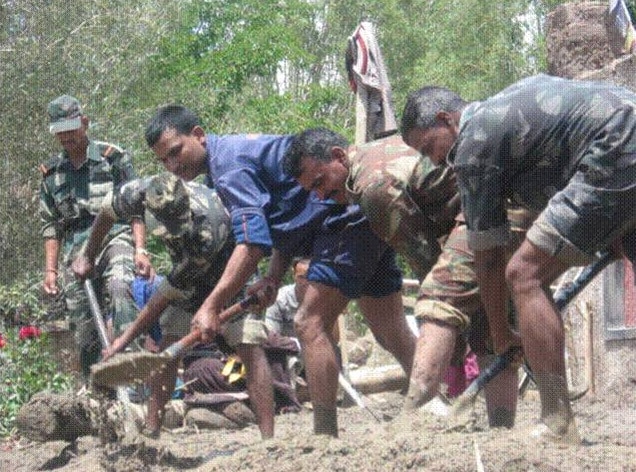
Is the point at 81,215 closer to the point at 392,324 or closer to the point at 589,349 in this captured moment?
the point at 392,324

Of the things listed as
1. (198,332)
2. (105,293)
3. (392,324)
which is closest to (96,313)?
(105,293)

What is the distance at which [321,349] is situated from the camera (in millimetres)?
6348

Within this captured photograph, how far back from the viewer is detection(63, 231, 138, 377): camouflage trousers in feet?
27.2

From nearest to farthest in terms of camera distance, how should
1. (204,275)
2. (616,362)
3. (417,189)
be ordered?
(417,189)
(204,275)
(616,362)

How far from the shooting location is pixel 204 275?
6.84m

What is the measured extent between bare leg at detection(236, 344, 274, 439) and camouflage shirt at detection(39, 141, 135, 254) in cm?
197

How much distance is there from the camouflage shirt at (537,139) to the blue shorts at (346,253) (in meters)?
1.26

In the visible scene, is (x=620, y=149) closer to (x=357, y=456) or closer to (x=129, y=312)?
(x=357, y=456)

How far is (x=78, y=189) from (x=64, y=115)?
447 millimetres

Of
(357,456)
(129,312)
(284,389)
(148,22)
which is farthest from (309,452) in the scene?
(148,22)

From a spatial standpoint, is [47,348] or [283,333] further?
[283,333]

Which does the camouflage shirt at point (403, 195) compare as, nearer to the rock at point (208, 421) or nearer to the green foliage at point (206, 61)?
the rock at point (208, 421)

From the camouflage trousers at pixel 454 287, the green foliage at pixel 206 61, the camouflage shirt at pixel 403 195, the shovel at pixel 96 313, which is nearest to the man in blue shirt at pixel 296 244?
the camouflage shirt at pixel 403 195

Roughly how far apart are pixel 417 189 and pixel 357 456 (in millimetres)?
1605
